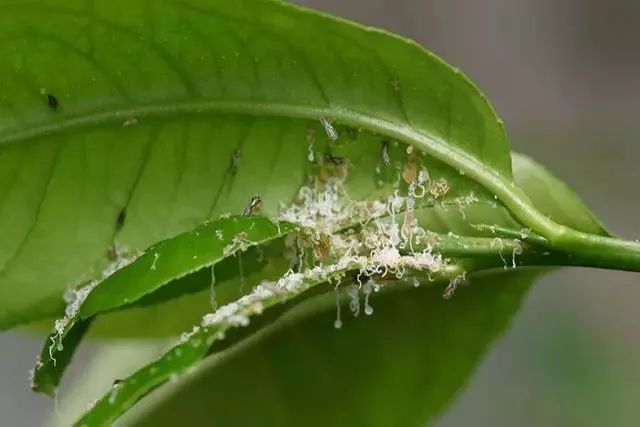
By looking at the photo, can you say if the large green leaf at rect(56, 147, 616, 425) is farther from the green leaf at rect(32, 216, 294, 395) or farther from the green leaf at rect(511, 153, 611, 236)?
Result: the green leaf at rect(32, 216, 294, 395)

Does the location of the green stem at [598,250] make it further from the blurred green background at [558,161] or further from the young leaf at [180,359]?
the blurred green background at [558,161]

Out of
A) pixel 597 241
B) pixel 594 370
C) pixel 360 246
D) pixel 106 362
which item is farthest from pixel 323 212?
pixel 594 370

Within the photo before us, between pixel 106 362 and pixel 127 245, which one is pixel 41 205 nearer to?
pixel 127 245

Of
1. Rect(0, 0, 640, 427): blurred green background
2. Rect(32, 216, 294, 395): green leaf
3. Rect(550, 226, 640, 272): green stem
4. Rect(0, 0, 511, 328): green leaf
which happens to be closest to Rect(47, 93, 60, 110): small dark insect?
Rect(0, 0, 511, 328): green leaf

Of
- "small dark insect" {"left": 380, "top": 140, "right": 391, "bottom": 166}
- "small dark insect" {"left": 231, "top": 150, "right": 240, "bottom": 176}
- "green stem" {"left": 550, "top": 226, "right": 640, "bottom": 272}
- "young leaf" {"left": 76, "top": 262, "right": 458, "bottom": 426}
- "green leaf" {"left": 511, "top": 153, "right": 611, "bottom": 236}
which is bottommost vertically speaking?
"young leaf" {"left": 76, "top": 262, "right": 458, "bottom": 426}

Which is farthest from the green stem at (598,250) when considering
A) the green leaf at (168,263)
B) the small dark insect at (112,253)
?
the small dark insect at (112,253)
